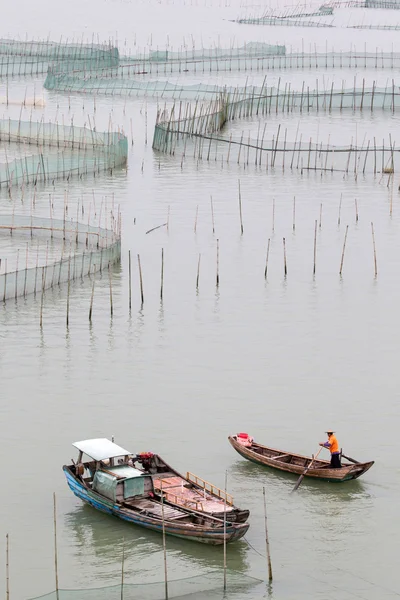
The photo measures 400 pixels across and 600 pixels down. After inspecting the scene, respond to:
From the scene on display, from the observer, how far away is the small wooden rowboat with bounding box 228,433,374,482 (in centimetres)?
2264

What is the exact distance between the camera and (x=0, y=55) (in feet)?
253

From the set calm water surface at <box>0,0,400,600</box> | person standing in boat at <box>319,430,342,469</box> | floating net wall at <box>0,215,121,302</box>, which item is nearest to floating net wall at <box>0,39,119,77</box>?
calm water surface at <box>0,0,400,600</box>

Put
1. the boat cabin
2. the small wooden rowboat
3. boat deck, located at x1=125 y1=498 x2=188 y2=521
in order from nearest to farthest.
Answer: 1. boat deck, located at x1=125 y1=498 x2=188 y2=521
2. the boat cabin
3. the small wooden rowboat

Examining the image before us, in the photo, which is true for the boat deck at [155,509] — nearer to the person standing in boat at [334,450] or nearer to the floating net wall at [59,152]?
the person standing in boat at [334,450]

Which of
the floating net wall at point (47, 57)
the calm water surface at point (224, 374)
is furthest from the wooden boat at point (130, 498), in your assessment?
the floating net wall at point (47, 57)

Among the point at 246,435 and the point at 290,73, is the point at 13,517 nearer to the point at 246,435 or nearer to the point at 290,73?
the point at 246,435

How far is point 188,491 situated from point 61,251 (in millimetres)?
16561

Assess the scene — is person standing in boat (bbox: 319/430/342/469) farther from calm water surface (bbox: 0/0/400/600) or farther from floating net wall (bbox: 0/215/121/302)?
floating net wall (bbox: 0/215/121/302)

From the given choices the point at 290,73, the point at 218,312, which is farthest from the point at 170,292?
the point at 290,73

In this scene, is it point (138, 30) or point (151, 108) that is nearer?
point (151, 108)

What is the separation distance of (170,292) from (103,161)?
50.2 feet

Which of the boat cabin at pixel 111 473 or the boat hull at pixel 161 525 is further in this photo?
the boat cabin at pixel 111 473

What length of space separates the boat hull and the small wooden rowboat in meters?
2.86

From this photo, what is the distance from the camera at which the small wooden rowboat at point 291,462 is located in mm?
22641
